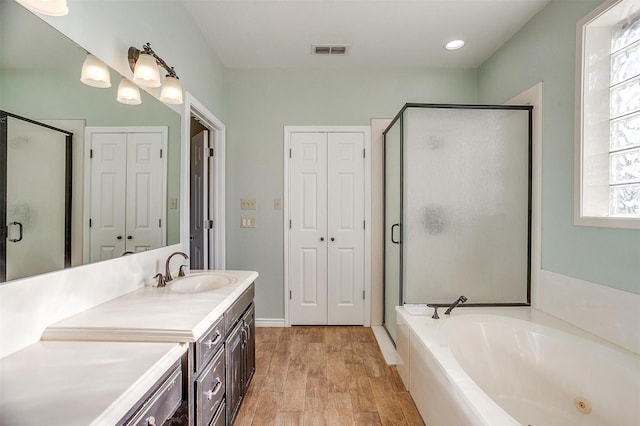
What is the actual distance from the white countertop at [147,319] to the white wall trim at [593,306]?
6.57 ft

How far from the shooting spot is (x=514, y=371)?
1.65 meters

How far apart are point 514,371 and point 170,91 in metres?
2.61

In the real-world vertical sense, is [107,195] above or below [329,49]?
below

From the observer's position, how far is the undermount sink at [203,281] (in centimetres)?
174

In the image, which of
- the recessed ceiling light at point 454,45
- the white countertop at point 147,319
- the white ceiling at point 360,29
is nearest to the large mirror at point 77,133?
the white countertop at point 147,319

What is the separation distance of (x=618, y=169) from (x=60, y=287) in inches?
108

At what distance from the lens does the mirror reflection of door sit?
2.77m

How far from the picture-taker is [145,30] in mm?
1588

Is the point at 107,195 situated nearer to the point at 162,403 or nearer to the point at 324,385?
the point at 162,403

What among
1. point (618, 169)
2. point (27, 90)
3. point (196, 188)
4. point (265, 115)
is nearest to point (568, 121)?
point (618, 169)

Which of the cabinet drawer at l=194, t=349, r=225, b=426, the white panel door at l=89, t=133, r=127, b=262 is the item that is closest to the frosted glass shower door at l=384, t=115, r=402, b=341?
the cabinet drawer at l=194, t=349, r=225, b=426

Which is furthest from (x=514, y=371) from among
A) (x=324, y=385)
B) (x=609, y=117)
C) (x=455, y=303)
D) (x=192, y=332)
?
(x=192, y=332)

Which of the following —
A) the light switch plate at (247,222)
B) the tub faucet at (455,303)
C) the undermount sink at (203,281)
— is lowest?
the tub faucet at (455,303)

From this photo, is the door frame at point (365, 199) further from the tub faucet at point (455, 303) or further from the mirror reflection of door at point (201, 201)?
the tub faucet at point (455, 303)
